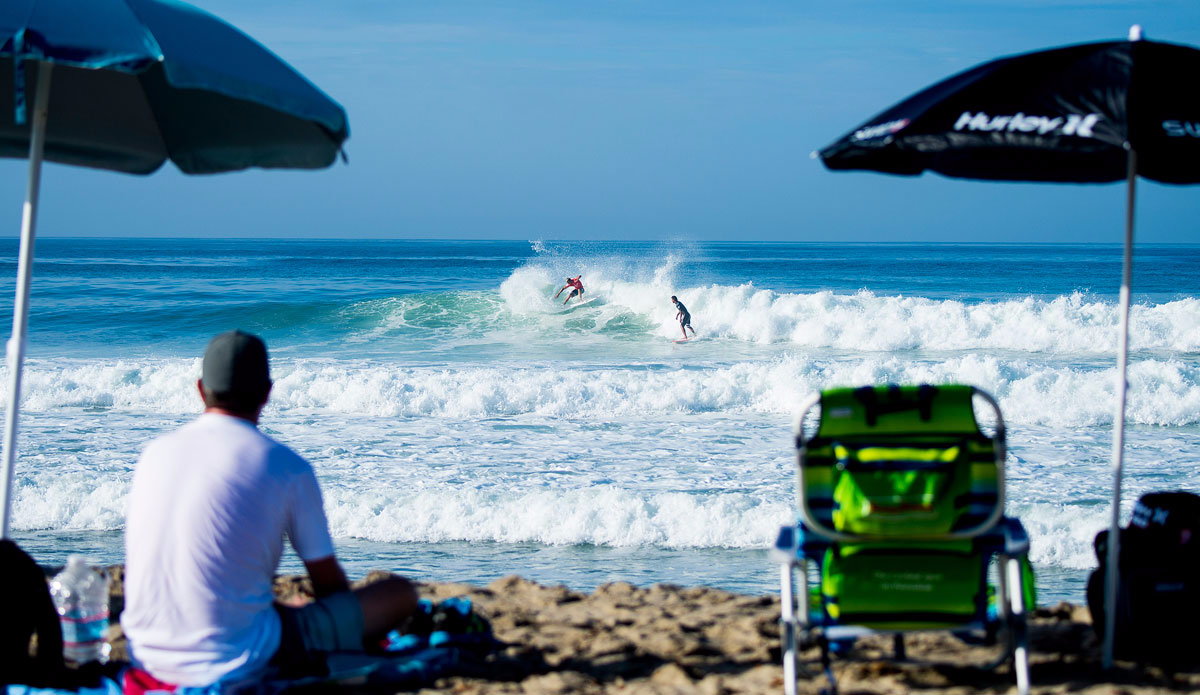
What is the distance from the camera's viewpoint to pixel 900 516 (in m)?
3.07

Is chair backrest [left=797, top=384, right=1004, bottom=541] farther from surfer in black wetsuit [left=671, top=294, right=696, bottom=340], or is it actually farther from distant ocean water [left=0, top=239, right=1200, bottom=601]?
surfer in black wetsuit [left=671, top=294, right=696, bottom=340]

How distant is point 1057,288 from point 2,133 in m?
43.7

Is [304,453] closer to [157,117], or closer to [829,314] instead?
[157,117]

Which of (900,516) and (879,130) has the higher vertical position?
(879,130)

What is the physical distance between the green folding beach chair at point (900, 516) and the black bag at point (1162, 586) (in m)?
0.50

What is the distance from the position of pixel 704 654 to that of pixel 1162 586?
62.5 inches

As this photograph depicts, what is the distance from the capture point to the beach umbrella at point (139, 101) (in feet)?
9.10

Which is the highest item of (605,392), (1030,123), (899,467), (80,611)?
(1030,123)

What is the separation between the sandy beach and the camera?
11.2ft

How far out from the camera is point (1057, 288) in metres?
42.2

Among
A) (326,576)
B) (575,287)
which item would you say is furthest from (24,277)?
(575,287)

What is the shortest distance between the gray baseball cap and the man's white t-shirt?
0.29 ft

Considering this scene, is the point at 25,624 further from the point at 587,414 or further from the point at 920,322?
the point at 920,322

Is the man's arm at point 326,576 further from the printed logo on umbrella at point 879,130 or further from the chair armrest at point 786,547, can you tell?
the printed logo on umbrella at point 879,130
